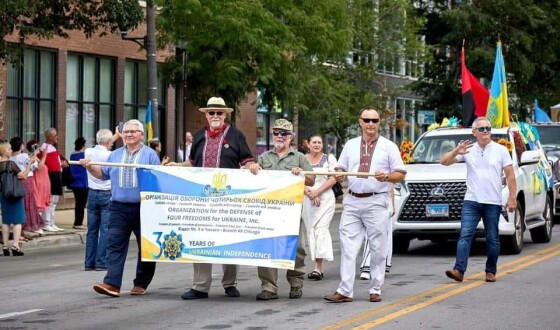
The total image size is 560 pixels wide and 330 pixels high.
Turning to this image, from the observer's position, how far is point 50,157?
78.9ft

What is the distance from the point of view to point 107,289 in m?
13.3

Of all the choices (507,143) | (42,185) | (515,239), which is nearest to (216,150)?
(515,239)

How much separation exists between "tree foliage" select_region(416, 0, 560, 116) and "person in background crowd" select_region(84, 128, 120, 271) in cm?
2747

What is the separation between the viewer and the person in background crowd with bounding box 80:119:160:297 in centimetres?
1342

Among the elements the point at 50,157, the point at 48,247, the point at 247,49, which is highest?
the point at 247,49

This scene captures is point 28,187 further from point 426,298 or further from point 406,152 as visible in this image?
point 426,298

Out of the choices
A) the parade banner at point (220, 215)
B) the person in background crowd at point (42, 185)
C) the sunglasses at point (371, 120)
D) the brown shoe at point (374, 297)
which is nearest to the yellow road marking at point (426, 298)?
the brown shoe at point (374, 297)

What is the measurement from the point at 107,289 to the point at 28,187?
8502mm

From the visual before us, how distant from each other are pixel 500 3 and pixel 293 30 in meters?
16.5

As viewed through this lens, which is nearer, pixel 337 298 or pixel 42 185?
pixel 337 298

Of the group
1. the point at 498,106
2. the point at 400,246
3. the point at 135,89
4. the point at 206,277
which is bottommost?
the point at 400,246

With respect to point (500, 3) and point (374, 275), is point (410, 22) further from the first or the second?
point (374, 275)

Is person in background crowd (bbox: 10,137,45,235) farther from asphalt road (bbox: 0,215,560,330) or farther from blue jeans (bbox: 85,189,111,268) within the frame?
blue jeans (bbox: 85,189,111,268)

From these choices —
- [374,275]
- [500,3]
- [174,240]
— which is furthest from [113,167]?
[500,3]
